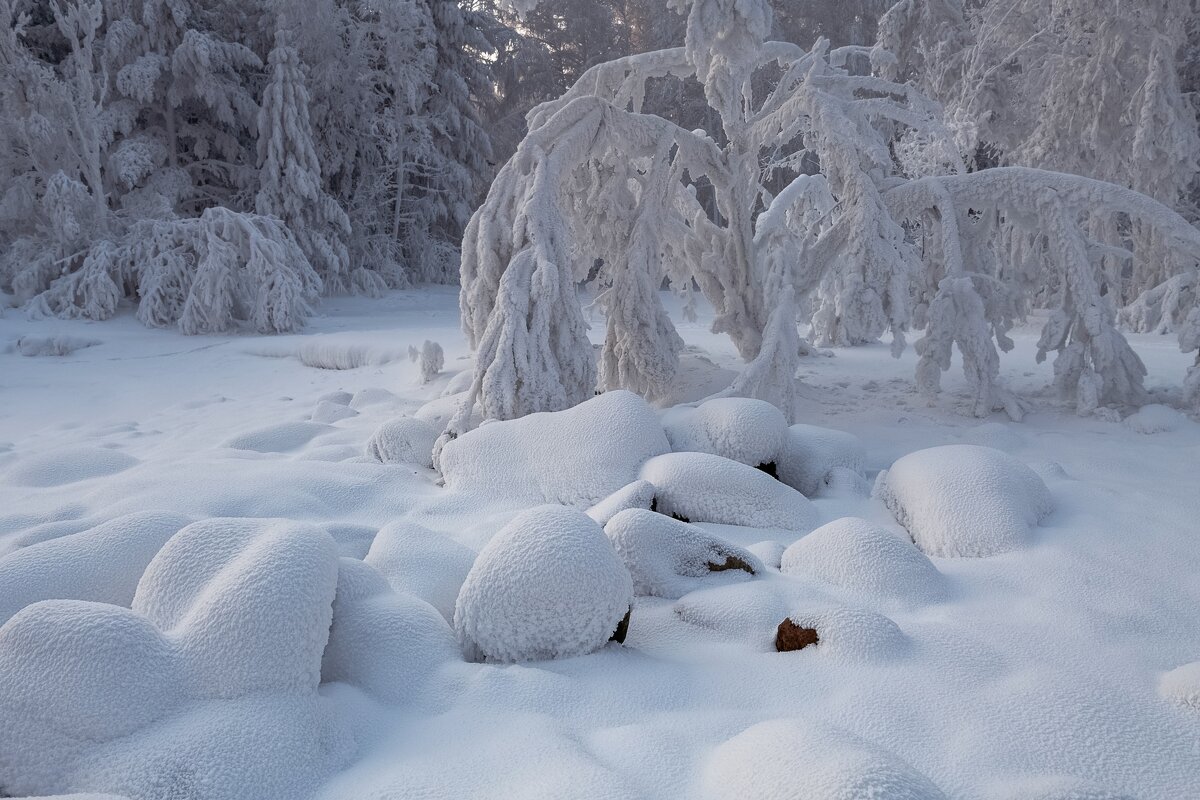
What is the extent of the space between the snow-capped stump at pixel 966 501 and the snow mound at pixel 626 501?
979 millimetres

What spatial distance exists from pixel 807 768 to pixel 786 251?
4424mm

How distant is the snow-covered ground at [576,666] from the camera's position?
4.53 ft

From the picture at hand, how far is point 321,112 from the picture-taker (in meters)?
14.6

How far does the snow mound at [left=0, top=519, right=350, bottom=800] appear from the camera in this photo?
1364 millimetres

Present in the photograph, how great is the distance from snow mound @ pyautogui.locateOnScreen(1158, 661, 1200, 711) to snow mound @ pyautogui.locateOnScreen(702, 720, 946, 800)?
2.59 ft

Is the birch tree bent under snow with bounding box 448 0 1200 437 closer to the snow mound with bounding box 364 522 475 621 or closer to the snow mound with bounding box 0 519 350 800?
the snow mound with bounding box 364 522 475 621

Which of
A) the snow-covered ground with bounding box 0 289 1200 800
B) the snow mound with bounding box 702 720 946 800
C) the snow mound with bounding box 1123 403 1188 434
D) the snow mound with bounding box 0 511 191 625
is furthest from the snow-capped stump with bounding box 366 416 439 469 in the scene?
the snow mound with bounding box 1123 403 1188 434

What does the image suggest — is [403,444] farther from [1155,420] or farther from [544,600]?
[1155,420]

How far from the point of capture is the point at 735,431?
3473 millimetres

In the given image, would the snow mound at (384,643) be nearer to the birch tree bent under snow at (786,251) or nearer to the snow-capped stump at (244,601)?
the snow-capped stump at (244,601)

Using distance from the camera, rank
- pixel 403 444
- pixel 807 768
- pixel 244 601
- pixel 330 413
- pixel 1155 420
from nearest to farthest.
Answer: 1. pixel 807 768
2. pixel 244 601
3. pixel 403 444
4. pixel 1155 420
5. pixel 330 413

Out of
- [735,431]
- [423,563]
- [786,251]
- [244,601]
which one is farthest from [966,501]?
[786,251]

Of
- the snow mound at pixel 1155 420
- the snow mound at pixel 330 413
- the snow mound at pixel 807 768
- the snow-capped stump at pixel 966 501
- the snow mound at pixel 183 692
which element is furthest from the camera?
the snow mound at pixel 330 413

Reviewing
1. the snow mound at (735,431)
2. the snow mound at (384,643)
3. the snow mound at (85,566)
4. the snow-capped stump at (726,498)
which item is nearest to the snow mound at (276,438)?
the snow mound at (85,566)
